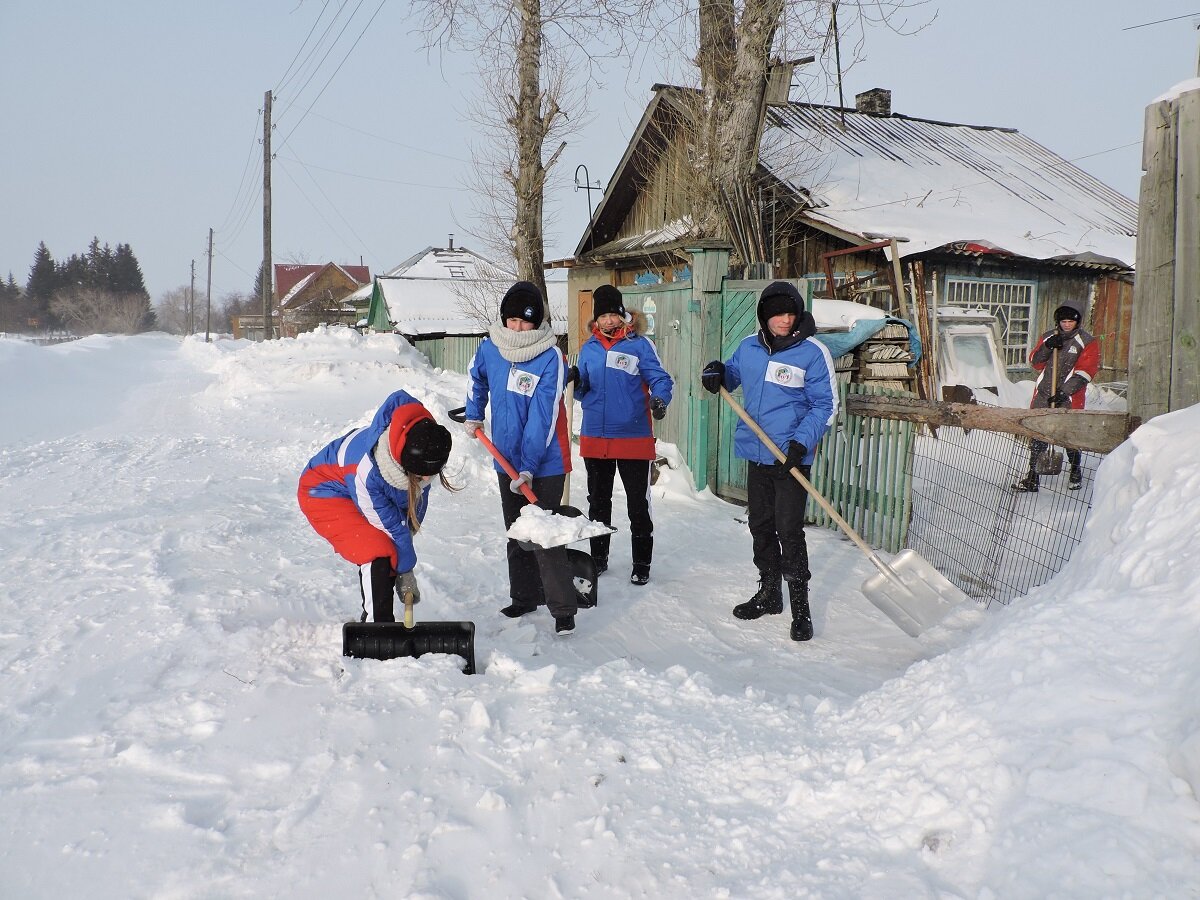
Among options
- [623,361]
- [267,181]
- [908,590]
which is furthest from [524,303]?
[267,181]

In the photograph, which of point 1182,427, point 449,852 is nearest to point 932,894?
point 449,852

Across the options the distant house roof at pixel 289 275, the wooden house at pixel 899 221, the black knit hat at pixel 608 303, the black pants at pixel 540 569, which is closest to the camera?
the black pants at pixel 540 569

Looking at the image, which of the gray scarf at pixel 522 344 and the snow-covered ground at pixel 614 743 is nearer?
the snow-covered ground at pixel 614 743

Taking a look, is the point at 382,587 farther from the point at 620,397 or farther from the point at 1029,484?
the point at 1029,484

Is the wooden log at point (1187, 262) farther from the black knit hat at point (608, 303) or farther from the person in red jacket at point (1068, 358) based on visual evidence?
the person in red jacket at point (1068, 358)

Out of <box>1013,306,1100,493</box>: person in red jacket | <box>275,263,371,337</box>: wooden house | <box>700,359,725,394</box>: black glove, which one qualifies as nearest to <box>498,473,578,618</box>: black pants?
<box>700,359,725,394</box>: black glove

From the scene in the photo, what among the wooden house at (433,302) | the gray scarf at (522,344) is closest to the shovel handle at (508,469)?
the gray scarf at (522,344)

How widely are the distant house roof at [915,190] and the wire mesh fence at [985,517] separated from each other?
19.2 ft

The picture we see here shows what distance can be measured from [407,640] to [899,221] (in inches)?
436

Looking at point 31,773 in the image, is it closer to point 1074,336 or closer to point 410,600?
point 410,600

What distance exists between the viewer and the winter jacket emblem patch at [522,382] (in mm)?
4066

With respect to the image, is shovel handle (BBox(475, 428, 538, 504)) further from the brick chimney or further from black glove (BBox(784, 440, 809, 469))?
the brick chimney

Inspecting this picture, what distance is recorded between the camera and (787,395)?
410 cm

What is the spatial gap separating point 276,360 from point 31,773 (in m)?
14.5
